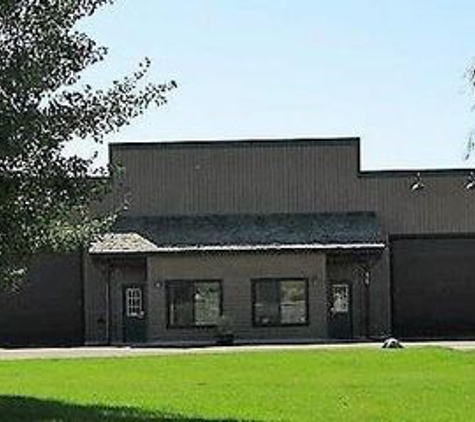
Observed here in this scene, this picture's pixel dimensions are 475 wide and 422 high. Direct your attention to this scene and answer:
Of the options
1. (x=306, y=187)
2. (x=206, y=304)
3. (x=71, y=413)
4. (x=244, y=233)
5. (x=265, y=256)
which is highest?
A: (x=306, y=187)

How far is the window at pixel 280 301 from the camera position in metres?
47.8

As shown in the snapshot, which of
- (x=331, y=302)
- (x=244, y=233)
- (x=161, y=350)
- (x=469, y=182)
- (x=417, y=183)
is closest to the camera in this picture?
(x=161, y=350)

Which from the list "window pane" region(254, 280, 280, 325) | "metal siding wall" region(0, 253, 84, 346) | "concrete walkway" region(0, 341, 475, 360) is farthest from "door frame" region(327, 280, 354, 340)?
"metal siding wall" region(0, 253, 84, 346)

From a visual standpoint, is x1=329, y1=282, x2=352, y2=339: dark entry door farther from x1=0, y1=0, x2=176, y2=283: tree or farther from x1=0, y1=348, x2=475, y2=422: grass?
x1=0, y1=0, x2=176, y2=283: tree

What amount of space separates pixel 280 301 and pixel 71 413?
1146 inches

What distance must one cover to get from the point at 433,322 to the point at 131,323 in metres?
A: 11.8

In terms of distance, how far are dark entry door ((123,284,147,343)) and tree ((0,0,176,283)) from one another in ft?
98.3

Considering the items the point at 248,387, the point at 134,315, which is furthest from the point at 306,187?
the point at 248,387

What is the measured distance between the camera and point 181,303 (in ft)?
157

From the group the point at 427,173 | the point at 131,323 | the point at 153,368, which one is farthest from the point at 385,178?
the point at 153,368

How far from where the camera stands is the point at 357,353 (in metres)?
36.9

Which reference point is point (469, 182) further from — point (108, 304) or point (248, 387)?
point (248, 387)

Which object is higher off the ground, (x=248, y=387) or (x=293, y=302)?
(x=293, y=302)

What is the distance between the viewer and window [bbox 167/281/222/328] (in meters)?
47.9
